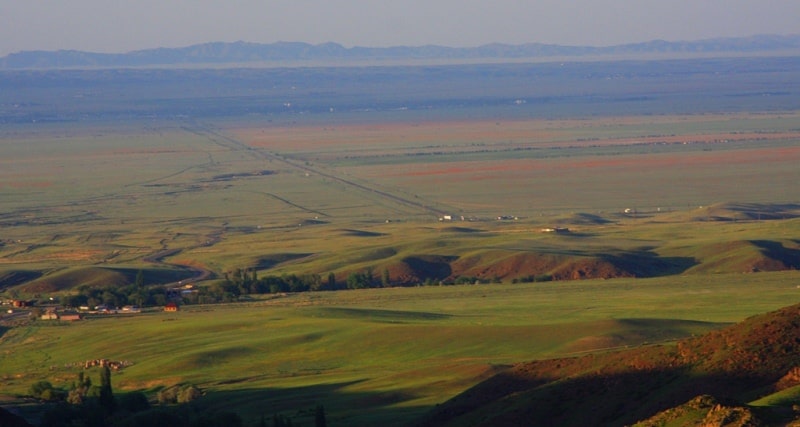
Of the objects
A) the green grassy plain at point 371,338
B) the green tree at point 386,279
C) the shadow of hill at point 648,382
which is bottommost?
the green tree at point 386,279

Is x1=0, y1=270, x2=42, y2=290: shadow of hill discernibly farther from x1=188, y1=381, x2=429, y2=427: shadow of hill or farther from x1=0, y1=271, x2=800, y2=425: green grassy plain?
x1=188, y1=381, x2=429, y2=427: shadow of hill

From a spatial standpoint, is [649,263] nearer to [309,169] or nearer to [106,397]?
[106,397]

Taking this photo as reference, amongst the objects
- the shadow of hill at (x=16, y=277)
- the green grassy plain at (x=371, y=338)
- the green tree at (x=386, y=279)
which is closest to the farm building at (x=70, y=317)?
the green grassy plain at (x=371, y=338)

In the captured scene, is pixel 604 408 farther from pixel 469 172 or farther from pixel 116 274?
pixel 469 172

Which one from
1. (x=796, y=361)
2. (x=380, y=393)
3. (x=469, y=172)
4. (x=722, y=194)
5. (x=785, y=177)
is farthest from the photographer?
(x=469, y=172)

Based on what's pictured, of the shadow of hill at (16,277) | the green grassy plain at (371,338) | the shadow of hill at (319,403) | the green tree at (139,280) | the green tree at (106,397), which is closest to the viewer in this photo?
the shadow of hill at (319,403)

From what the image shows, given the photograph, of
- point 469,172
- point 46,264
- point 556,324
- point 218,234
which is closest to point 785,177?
point 469,172

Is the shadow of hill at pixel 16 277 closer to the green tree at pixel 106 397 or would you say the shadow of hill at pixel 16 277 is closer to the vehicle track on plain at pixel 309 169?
the green tree at pixel 106 397

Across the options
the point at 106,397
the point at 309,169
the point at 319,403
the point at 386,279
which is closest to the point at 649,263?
the point at 386,279

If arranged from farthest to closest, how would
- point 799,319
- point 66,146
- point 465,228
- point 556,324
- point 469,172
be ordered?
point 66,146
point 469,172
point 465,228
point 556,324
point 799,319
